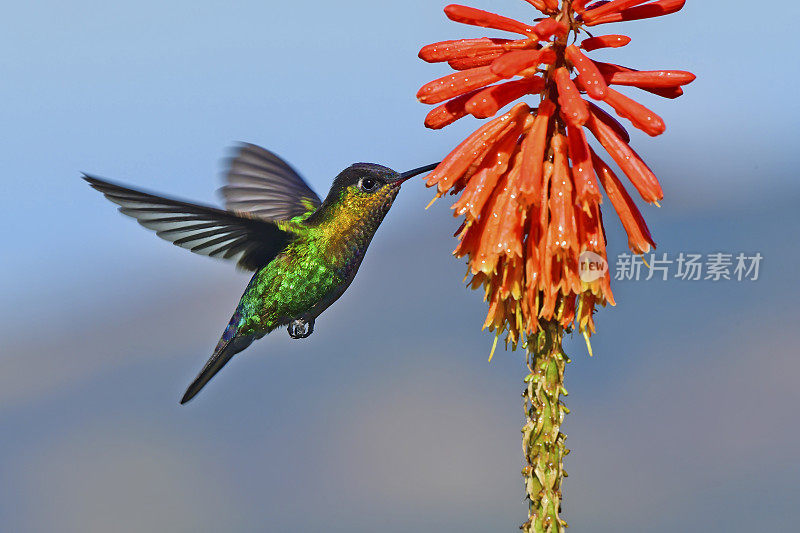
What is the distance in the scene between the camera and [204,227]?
22.8 feet

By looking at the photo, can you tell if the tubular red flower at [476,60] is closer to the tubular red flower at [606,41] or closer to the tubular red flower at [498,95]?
the tubular red flower at [498,95]

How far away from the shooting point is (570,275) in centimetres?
484

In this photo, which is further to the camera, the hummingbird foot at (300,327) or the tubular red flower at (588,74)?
the hummingbird foot at (300,327)

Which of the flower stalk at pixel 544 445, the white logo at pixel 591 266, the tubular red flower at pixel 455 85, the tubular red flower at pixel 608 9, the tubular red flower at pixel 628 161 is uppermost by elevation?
the tubular red flower at pixel 608 9

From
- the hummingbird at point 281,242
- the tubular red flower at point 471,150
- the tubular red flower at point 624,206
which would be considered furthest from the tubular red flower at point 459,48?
the hummingbird at point 281,242

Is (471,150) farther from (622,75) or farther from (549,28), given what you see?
(622,75)

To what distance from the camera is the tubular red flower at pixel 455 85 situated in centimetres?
485

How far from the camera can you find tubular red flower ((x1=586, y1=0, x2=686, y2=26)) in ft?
15.6

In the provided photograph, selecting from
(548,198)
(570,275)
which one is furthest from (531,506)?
(548,198)

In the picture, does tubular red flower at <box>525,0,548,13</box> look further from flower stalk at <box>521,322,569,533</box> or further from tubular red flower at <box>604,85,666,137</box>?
flower stalk at <box>521,322,569,533</box>

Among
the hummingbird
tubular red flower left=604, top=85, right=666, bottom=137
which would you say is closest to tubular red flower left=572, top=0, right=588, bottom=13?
tubular red flower left=604, top=85, right=666, bottom=137

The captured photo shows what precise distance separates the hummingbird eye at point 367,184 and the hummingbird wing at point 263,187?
1958 mm

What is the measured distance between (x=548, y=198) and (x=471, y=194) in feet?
1.46

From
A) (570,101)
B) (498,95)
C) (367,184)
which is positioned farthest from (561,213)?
(367,184)
